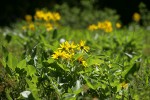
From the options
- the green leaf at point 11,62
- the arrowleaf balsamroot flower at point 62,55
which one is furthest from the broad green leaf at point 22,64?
the arrowleaf balsamroot flower at point 62,55

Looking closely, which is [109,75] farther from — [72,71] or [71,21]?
[71,21]

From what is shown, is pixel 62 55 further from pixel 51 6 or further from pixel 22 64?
pixel 51 6

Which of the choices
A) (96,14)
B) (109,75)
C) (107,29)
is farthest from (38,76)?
(96,14)

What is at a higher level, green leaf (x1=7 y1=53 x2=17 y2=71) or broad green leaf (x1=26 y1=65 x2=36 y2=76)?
green leaf (x1=7 y1=53 x2=17 y2=71)

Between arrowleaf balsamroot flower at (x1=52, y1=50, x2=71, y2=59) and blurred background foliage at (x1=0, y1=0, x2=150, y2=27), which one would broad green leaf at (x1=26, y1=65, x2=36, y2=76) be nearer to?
arrowleaf balsamroot flower at (x1=52, y1=50, x2=71, y2=59)

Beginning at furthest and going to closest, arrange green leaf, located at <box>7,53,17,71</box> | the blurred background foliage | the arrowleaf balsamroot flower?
the blurred background foliage → green leaf, located at <box>7,53,17,71</box> → the arrowleaf balsamroot flower

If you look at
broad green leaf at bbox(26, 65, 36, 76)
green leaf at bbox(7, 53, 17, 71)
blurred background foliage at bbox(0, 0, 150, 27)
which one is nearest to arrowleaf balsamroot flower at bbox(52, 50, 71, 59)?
broad green leaf at bbox(26, 65, 36, 76)

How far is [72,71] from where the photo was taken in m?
3.54

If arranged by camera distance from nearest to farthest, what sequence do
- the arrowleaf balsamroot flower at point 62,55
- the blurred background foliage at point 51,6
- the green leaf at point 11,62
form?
the arrowleaf balsamroot flower at point 62,55 → the green leaf at point 11,62 → the blurred background foliage at point 51,6

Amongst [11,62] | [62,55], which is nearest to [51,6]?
[11,62]

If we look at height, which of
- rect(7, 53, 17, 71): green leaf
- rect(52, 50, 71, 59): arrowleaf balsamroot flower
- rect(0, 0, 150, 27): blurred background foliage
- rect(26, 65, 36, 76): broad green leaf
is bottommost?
rect(26, 65, 36, 76): broad green leaf

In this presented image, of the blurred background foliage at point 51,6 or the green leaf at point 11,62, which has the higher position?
the blurred background foliage at point 51,6

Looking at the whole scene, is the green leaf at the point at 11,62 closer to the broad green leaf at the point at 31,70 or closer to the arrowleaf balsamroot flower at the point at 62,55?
the broad green leaf at the point at 31,70

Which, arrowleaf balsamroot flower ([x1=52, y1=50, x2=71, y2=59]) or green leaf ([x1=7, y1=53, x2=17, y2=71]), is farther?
green leaf ([x1=7, y1=53, x2=17, y2=71])
